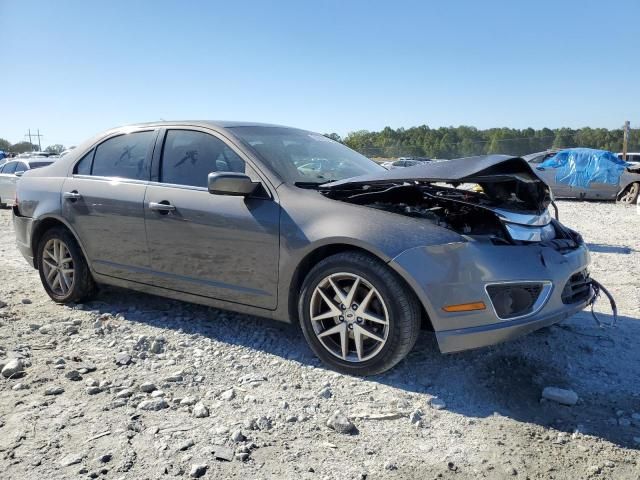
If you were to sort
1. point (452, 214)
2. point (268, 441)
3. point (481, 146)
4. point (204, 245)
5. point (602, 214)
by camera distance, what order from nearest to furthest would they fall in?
point (268, 441)
point (452, 214)
point (204, 245)
point (602, 214)
point (481, 146)

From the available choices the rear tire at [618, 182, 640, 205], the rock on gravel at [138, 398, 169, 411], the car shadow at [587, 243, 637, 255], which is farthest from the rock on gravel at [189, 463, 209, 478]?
the rear tire at [618, 182, 640, 205]

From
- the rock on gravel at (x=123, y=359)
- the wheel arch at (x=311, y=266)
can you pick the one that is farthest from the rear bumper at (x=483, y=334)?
the rock on gravel at (x=123, y=359)

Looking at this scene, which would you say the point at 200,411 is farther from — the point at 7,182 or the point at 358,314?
the point at 7,182

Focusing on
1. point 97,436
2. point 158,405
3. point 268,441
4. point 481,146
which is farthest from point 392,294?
point 481,146

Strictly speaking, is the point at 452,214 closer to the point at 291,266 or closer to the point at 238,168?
the point at 291,266

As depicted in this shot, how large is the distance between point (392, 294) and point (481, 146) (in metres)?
33.8

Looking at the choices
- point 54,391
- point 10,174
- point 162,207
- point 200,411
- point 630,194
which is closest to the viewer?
point 200,411

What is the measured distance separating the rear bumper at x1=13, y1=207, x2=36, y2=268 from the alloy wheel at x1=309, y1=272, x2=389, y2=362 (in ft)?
10.1

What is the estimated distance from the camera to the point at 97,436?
2596 millimetres

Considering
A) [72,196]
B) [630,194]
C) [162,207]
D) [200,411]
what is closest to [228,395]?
[200,411]

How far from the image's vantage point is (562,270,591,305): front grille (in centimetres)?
314

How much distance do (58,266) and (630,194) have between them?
1440 cm

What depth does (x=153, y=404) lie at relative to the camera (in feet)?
9.48

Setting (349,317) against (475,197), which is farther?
(475,197)
